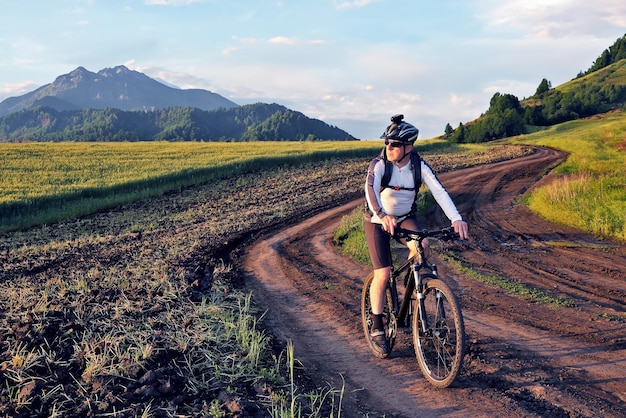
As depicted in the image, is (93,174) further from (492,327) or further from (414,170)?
(414,170)

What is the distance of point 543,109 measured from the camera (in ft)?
241

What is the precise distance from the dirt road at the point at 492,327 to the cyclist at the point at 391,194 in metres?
0.77

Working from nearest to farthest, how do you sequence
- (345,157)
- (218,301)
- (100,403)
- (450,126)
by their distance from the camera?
(100,403), (218,301), (345,157), (450,126)

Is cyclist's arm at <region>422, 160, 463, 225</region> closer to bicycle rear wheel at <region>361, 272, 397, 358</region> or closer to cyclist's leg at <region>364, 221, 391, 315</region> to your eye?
cyclist's leg at <region>364, 221, 391, 315</region>

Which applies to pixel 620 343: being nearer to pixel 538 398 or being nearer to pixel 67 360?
pixel 538 398

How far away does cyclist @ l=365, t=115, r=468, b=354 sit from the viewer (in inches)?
201

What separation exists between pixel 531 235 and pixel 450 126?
7078 cm

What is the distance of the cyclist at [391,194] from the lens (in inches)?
201

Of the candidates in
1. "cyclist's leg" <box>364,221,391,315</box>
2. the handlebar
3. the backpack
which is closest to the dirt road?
"cyclist's leg" <box>364,221,391,315</box>

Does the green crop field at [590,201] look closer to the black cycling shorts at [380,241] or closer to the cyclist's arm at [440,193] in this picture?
the cyclist's arm at [440,193]

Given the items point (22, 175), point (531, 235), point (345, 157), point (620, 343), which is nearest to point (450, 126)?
point (345, 157)

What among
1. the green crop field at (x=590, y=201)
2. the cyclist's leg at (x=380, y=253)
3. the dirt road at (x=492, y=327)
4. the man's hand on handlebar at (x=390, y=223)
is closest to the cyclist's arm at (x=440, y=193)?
the man's hand on handlebar at (x=390, y=223)

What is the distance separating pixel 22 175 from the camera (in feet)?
93.2

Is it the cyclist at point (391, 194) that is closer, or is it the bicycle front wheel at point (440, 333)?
the bicycle front wheel at point (440, 333)
